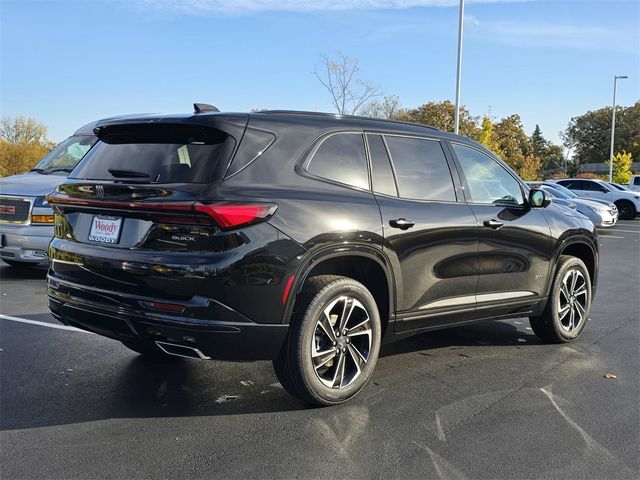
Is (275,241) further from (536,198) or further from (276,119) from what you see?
(536,198)

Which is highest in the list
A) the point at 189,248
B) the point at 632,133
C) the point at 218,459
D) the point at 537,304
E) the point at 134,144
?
the point at 632,133

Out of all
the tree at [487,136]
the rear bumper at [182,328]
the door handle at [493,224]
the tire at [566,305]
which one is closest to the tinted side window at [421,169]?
the door handle at [493,224]

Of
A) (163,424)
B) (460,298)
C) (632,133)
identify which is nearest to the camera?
(163,424)

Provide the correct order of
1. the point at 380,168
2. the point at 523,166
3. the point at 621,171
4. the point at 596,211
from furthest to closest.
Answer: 1. the point at 523,166
2. the point at 621,171
3. the point at 596,211
4. the point at 380,168

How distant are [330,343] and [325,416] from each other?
451 millimetres

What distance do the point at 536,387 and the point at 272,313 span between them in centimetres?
215

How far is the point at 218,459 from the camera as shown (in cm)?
319

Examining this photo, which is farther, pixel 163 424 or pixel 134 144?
pixel 134 144

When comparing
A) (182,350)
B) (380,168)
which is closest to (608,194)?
(380,168)

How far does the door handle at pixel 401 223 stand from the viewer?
4.15 m

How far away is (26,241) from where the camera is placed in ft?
26.6

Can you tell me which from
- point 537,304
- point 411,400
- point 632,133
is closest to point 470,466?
point 411,400

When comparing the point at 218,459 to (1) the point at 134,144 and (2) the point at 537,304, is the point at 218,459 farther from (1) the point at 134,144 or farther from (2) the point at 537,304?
(2) the point at 537,304

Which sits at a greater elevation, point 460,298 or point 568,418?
point 460,298
